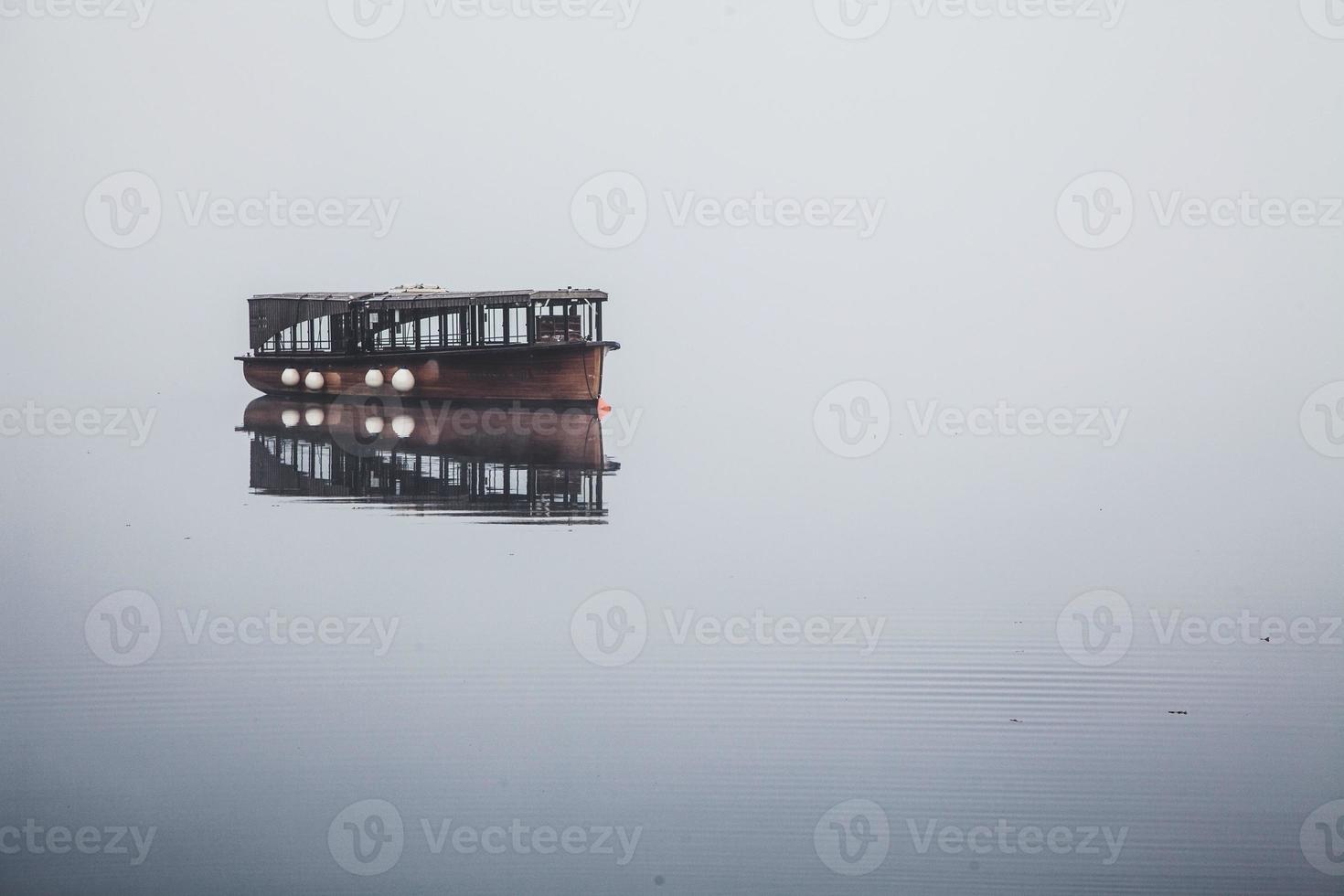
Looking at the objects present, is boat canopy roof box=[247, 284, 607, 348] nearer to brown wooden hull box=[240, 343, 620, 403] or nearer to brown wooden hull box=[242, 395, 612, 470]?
brown wooden hull box=[240, 343, 620, 403]

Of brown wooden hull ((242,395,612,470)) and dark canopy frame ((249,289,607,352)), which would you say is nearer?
brown wooden hull ((242,395,612,470))

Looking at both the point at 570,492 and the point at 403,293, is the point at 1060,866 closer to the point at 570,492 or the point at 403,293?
the point at 570,492

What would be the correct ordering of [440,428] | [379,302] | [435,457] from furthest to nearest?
[379,302]
[440,428]
[435,457]

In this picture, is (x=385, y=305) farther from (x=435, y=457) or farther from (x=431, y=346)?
(x=435, y=457)

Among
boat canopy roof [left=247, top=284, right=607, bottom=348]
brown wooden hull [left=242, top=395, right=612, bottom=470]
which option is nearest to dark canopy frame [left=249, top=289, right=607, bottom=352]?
boat canopy roof [left=247, top=284, right=607, bottom=348]

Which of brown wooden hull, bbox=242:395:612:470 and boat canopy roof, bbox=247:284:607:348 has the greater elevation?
boat canopy roof, bbox=247:284:607:348

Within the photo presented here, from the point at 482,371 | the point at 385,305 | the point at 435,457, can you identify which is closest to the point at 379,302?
the point at 385,305

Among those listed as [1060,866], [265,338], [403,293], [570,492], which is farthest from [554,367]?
[1060,866]

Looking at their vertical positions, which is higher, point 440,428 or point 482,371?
point 482,371
